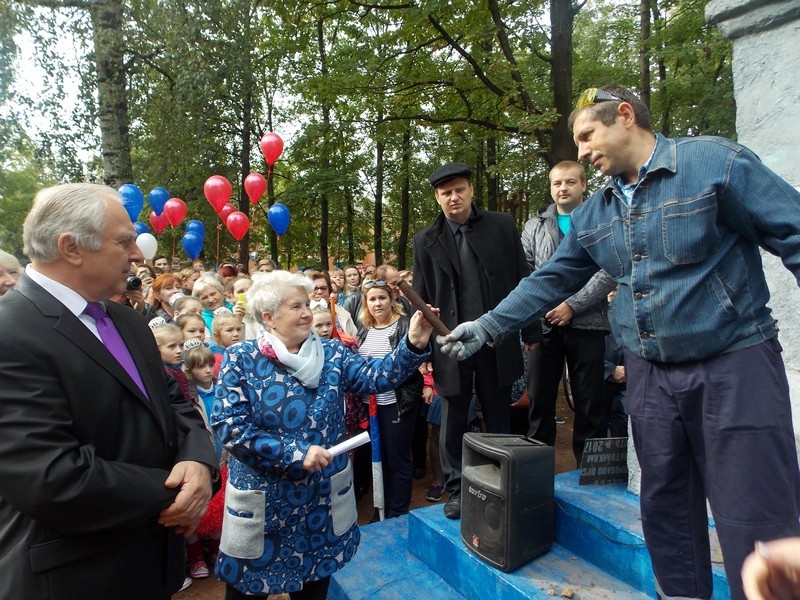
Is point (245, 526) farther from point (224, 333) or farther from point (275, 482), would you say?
point (224, 333)

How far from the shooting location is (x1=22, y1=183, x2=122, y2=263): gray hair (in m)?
1.51

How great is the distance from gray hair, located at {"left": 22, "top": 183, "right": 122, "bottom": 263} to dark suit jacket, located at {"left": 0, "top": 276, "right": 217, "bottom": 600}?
112 millimetres

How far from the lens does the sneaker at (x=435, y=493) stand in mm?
4402

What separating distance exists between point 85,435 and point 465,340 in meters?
1.41

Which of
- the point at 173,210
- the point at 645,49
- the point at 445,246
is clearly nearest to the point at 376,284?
the point at 445,246

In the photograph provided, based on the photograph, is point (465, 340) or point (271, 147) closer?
point (465, 340)

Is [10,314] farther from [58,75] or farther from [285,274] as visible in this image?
[58,75]

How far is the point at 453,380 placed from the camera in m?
3.04

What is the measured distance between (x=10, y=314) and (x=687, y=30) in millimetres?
12482

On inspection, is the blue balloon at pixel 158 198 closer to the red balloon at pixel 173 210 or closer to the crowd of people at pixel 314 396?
the red balloon at pixel 173 210

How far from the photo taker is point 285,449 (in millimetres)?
2086

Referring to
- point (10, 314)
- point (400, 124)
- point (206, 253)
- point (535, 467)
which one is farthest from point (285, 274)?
point (206, 253)

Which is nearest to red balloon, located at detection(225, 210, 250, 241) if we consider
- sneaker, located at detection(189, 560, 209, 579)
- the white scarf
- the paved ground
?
the paved ground

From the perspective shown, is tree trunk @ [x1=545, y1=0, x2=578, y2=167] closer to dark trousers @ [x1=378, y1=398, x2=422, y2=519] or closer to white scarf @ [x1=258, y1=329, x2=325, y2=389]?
dark trousers @ [x1=378, y1=398, x2=422, y2=519]
